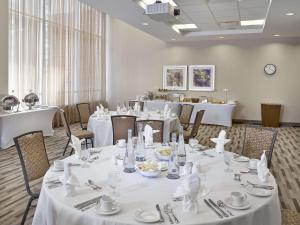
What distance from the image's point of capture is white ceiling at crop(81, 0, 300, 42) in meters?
6.61

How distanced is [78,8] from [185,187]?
10.2m

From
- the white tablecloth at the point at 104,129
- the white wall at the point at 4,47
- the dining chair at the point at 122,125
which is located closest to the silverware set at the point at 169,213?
the dining chair at the point at 122,125

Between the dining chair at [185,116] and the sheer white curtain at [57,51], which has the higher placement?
the sheer white curtain at [57,51]

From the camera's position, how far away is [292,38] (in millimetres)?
10953

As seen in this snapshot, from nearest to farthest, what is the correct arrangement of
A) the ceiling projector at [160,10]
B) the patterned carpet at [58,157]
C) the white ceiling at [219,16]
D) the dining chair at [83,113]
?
the patterned carpet at [58,157], the ceiling projector at [160,10], the white ceiling at [219,16], the dining chair at [83,113]

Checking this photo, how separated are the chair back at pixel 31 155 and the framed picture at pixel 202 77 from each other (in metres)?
9.63

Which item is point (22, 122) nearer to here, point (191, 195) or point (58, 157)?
point (58, 157)

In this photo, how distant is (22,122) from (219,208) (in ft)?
21.0

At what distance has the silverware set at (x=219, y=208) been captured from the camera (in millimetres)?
1853

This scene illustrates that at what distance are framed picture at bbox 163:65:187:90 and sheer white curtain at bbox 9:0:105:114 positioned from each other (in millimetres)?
2639

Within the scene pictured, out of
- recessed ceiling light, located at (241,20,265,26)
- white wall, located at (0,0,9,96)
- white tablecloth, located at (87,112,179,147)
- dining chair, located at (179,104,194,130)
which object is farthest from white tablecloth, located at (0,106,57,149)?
recessed ceiling light, located at (241,20,265,26)

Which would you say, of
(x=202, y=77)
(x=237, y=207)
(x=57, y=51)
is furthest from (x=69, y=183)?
(x=202, y=77)

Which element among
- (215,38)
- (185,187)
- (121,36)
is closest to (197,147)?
(185,187)

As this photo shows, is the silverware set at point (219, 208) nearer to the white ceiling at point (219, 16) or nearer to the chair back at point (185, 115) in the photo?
the white ceiling at point (219, 16)
